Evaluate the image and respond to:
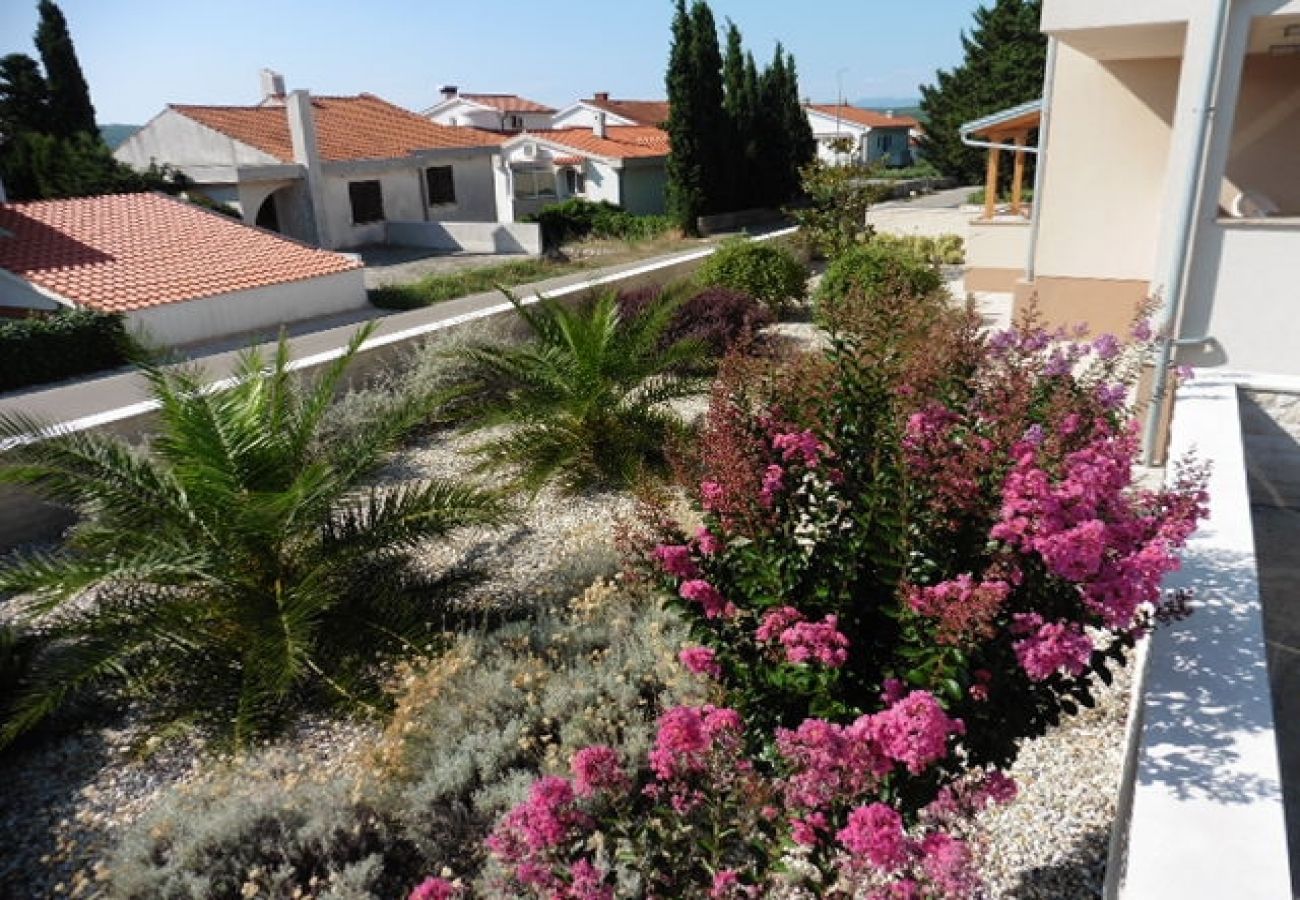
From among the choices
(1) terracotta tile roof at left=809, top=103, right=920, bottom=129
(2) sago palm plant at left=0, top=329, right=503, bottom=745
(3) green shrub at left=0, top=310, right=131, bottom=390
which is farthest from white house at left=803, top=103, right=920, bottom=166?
(2) sago palm plant at left=0, top=329, right=503, bottom=745

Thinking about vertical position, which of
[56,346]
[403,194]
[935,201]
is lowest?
[56,346]

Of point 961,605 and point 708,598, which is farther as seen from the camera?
point 708,598

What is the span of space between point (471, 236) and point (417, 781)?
27.4 metres

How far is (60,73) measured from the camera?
3341 cm

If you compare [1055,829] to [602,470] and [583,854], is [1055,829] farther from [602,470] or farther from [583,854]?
[602,470]

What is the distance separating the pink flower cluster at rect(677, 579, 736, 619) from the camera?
94.6 inches

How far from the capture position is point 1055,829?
3.01 metres

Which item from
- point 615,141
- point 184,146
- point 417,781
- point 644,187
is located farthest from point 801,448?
point 615,141

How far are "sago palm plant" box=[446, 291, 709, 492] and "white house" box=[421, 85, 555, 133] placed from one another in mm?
40264

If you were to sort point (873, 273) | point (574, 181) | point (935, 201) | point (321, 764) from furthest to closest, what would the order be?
point (935, 201)
point (574, 181)
point (873, 273)
point (321, 764)

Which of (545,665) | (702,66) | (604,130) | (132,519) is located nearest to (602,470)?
(545,665)

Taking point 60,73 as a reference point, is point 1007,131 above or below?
below

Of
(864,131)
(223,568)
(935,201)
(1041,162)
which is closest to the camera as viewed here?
(223,568)

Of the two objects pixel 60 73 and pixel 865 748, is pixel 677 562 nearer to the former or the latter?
pixel 865 748
